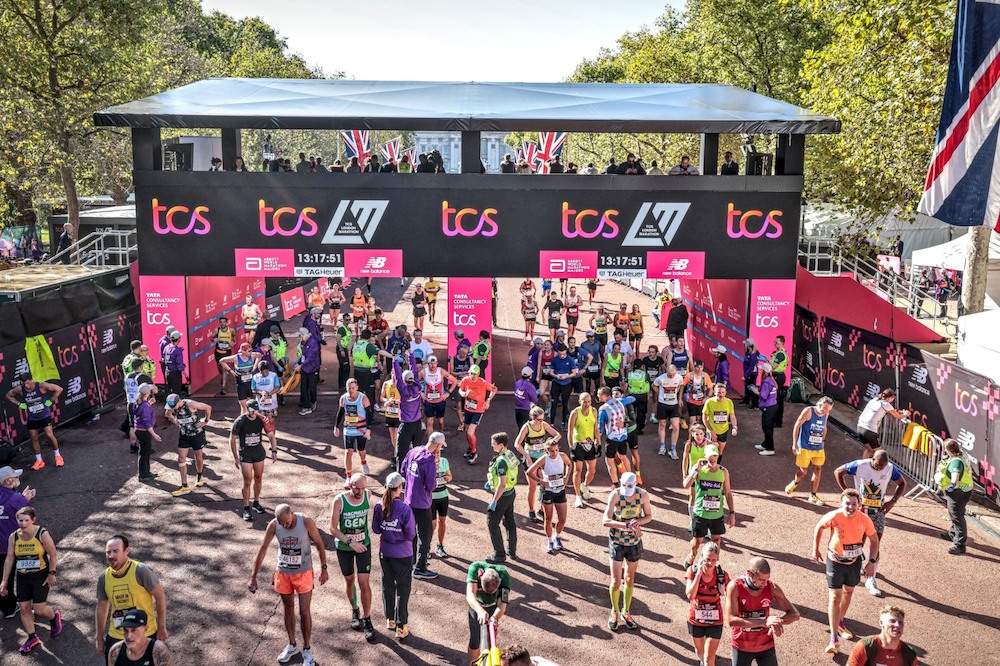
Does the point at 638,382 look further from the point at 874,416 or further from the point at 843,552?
the point at 843,552

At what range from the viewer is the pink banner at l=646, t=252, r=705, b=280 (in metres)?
19.4

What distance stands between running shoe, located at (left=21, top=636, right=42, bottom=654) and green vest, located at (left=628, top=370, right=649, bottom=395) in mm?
10313

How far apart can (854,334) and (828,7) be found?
915 cm

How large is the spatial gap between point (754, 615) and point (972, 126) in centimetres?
628

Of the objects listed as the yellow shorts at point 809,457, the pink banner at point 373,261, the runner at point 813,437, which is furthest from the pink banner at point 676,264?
the yellow shorts at point 809,457

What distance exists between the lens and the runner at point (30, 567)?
358 inches

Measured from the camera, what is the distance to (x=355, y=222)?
19.4m

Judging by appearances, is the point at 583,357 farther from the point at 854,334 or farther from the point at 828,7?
the point at 828,7

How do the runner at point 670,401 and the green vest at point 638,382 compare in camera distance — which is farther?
the green vest at point 638,382

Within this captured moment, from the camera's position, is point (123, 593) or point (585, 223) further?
point (585, 223)

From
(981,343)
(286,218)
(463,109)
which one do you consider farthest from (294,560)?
(981,343)

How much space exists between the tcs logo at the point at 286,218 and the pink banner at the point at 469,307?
3.37m

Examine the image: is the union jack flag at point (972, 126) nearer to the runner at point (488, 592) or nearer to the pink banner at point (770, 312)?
the runner at point (488, 592)

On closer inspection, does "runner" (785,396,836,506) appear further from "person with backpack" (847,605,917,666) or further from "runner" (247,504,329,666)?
"runner" (247,504,329,666)
